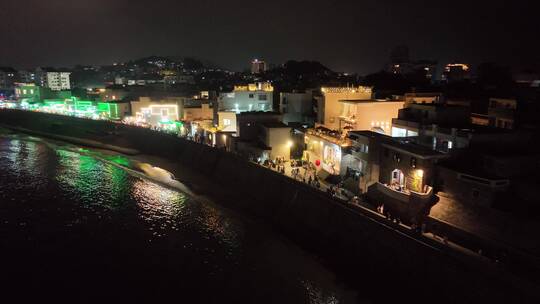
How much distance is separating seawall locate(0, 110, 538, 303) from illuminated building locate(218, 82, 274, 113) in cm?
860

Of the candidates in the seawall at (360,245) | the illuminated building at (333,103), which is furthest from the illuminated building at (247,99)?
the illuminated building at (333,103)

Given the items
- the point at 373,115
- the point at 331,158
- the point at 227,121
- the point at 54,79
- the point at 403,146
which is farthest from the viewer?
the point at 54,79

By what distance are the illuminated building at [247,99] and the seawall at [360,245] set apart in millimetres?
8599

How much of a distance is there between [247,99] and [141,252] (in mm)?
27183

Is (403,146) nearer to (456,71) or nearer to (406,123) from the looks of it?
(406,123)

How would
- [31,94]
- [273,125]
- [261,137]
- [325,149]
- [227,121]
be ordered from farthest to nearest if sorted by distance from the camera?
[31,94], [227,121], [261,137], [273,125], [325,149]

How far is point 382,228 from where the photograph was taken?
60.7ft

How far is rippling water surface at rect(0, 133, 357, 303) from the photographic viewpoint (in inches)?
709

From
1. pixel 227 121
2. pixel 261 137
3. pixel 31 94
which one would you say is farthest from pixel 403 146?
pixel 31 94

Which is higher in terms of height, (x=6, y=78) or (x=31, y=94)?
(x=6, y=78)

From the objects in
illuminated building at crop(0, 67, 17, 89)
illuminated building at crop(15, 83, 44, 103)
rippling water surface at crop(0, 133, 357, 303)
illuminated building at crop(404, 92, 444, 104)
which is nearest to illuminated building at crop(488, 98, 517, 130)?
illuminated building at crop(404, 92, 444, 104)

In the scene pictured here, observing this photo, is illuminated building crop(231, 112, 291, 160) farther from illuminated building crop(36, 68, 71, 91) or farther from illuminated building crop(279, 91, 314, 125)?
illuminated building crop(36, 68, 71, 91)

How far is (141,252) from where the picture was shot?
70.8 feet

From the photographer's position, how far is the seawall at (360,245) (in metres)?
14.3
